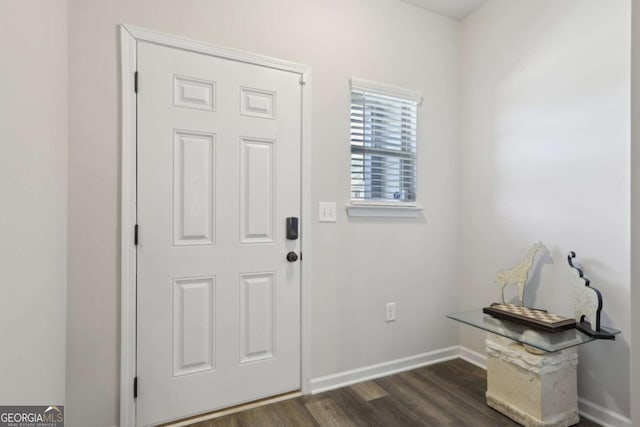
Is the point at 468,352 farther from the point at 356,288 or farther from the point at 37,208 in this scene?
the point at 37,208

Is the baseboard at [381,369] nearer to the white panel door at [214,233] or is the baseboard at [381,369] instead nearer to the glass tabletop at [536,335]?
the white panel door at [214,233]

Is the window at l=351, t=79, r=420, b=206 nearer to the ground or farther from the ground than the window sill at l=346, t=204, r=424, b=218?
farther from the ground

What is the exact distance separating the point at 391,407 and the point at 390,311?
0.63 meters

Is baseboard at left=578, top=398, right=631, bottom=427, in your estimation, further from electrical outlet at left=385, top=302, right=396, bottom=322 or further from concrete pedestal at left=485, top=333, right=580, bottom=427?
electrical outlet at left=385, top=302, right=396, bottom=322

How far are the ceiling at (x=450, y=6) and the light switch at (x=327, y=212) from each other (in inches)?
65.5

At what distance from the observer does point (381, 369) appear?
7.63ft

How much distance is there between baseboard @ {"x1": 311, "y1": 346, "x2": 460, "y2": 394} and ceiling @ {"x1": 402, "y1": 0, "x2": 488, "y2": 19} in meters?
2.69

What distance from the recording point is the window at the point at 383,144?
227 cm

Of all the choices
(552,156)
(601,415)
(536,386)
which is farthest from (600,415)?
(552,156)

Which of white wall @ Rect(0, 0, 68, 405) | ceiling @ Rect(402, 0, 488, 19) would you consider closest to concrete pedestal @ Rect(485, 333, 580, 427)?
white wall @ Rect(0, 0, 68, 405)

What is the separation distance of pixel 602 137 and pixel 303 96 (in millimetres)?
1739

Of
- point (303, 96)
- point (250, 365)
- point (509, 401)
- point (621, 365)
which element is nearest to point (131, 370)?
point (250, 365)

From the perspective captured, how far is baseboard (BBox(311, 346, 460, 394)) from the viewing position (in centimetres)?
213

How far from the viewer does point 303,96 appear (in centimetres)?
207
